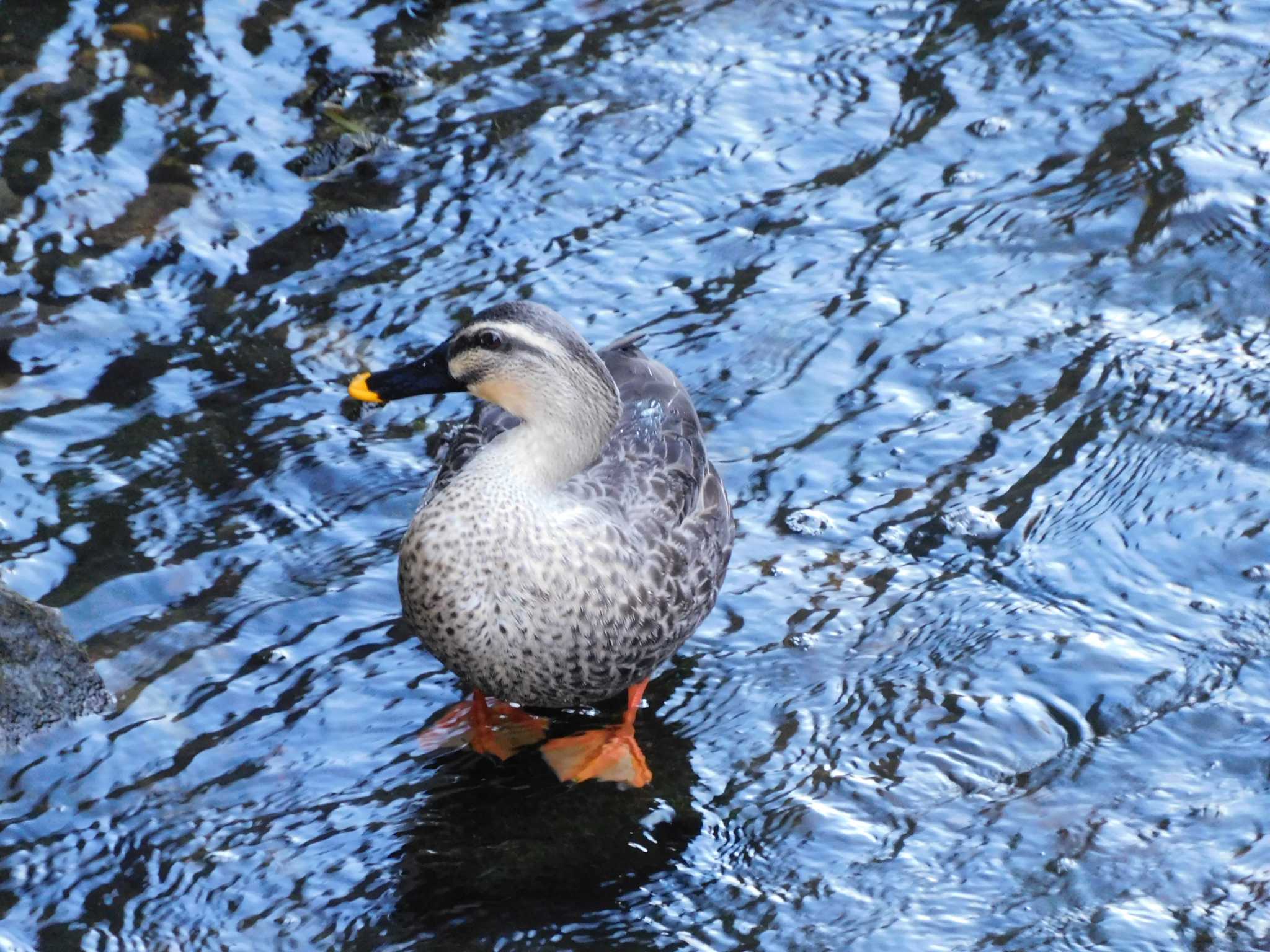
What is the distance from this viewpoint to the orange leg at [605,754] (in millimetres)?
5098

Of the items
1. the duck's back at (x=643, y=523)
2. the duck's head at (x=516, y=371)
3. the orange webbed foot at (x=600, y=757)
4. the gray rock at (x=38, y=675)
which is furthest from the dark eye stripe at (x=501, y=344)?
the gray rock at (x=38, y=675)

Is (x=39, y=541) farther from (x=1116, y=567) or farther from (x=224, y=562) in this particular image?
(x=1116, y=567)

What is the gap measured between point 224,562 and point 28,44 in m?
3.60

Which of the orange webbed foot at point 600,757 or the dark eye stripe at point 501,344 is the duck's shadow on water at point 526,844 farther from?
the dark eye stripe at point 501,344

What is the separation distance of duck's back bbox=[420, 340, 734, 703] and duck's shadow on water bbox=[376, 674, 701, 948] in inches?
11.6

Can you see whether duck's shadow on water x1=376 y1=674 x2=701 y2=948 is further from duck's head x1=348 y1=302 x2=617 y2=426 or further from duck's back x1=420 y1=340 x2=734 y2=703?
duck's head x1=348 y1=302 x2=617 y2=426

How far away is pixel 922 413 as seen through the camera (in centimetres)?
657

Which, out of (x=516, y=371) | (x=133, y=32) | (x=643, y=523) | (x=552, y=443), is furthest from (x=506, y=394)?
(x=133, y=32)

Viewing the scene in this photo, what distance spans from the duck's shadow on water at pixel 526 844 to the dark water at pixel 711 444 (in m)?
0.01

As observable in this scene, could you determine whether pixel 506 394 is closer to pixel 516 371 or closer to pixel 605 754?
pixel 516 371

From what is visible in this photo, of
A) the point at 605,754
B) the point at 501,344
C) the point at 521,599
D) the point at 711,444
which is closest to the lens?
the point at 521,599

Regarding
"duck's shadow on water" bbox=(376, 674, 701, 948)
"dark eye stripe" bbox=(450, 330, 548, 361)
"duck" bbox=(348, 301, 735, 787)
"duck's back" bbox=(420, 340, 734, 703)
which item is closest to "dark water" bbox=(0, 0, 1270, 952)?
"duck's shadow on water" bbox=(376, 674, 701, 948)

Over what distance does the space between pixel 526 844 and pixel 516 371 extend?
1.43 metres

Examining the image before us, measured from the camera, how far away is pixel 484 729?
519cm
